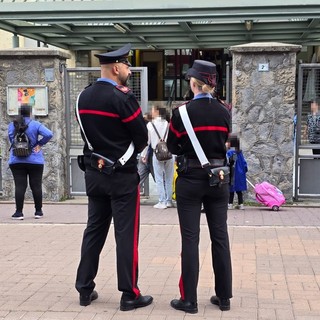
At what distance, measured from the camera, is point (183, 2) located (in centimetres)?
1077

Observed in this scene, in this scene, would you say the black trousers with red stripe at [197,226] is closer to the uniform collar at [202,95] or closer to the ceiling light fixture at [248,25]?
the uniform collar at [202,95]

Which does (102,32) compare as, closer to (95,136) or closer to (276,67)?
(276,67)

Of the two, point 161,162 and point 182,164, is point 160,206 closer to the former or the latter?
point 161,162

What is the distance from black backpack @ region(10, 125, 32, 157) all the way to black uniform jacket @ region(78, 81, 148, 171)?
144 inches

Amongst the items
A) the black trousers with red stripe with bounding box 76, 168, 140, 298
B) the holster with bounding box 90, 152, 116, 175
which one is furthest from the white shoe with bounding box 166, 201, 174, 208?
the holster with bounding box 90, 152, 116, 175

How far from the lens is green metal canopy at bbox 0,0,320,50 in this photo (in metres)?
10.7

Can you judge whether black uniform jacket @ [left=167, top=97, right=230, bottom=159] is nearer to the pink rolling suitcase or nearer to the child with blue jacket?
the child with blue jacket

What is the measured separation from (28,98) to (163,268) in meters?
4.87

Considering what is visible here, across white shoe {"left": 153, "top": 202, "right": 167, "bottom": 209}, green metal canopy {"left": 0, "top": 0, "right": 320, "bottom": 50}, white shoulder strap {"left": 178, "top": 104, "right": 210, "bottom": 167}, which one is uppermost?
green metal canopy {"left": 0, "top": 0, "right": 320, "bottom": 50}

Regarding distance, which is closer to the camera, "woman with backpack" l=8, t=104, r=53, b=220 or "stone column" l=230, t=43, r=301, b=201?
"woman with backpack" l=8, t=104, r=53, b=220

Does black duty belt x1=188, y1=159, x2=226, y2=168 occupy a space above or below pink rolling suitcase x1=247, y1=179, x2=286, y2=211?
above

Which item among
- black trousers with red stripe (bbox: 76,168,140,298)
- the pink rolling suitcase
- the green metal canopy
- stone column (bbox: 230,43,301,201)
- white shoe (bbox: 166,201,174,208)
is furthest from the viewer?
the green metal canopy

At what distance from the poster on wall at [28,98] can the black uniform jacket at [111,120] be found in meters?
5.11

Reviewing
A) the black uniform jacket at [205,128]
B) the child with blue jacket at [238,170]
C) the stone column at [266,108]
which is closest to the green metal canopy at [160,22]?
the stone column at [266,108]
